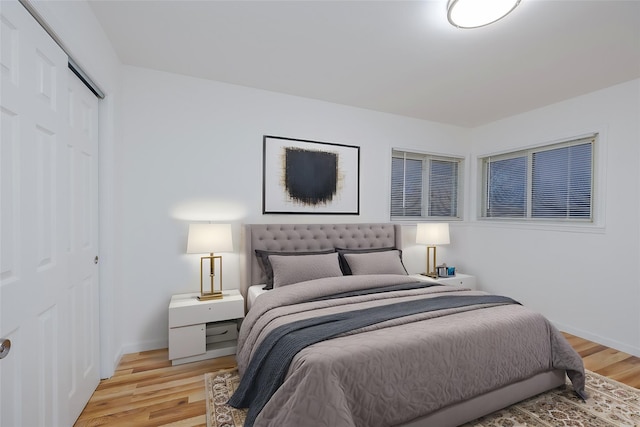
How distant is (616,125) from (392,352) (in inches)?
132

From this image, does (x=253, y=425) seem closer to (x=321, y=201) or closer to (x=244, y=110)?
(x=321, y=201)

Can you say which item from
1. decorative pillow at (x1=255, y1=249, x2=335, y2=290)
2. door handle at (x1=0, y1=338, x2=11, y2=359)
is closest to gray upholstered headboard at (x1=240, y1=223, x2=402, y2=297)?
decorative pillow at (x1=255, y1=249, x2=335, y2=290)

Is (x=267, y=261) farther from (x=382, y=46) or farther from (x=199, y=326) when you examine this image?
(x=382, y=46)

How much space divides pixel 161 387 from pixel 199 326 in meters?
0.49


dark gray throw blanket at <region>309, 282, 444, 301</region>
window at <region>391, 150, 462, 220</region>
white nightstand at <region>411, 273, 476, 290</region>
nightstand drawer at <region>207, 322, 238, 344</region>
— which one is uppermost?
window at <region>391, 150, 462, 220</region>

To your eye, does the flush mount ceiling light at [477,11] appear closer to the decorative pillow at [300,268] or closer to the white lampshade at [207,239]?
the decorative pillow at [300,268]

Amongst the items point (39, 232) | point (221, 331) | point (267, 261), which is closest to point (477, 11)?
point (267, 261)

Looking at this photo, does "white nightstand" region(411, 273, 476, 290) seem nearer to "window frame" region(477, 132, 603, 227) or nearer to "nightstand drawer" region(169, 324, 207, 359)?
"window frame" region(477, 132, 603, 227)

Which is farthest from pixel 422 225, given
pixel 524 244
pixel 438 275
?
pixel 524 244

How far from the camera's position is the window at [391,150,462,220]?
13.6 feet

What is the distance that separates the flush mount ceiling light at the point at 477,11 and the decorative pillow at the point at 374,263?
7.09 feet

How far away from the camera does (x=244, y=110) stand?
3201 millimetres

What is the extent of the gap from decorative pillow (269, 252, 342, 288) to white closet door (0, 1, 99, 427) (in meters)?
1.44

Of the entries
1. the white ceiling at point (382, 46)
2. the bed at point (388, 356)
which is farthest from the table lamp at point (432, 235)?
the white ceiling at point (382, 46)
